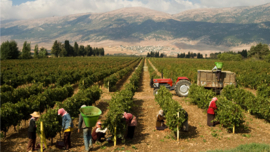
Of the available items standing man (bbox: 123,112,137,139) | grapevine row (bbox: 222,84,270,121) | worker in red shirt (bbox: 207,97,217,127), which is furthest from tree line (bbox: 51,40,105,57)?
worker in red shirt (bbox: 207,97,217,127)

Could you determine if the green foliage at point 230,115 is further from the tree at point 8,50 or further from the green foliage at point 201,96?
the tree at point 8,50

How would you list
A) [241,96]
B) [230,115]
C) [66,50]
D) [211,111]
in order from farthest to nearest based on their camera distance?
[66,50], [241,96], [211,111], [230,115]

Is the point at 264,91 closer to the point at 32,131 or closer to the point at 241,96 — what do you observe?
the point at 241,96

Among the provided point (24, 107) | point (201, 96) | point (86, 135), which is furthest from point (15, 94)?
point (201, 96)

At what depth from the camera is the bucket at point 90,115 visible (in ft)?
25.0

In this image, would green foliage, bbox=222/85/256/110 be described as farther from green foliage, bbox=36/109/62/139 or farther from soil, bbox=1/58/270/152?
green foliage, bbox=36/109/62/139

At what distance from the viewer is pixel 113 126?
8422mm

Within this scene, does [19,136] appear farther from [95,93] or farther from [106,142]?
[95,93]

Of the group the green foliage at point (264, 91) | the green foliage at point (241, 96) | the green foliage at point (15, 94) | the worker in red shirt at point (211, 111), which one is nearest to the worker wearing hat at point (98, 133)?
the worker in red shirt at point (211, 111)

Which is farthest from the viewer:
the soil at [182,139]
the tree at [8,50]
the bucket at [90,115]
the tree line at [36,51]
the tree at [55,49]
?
the tree at [55,49]

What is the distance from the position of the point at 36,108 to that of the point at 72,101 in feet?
7.33

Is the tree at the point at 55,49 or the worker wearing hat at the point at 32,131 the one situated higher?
the tree at the point at 55,49

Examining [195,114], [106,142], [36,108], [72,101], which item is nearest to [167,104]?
[195,114]

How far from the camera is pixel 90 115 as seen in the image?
758cm
